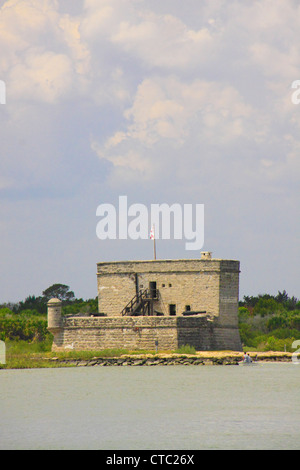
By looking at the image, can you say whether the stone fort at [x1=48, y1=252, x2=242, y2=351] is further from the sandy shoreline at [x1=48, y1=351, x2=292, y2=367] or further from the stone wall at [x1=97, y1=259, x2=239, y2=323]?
the sandy shoreline at [x1=48, y1=351, x2=292, y2=367]

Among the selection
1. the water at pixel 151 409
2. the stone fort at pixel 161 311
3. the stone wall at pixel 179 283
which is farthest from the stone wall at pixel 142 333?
the water at pixel 151 409

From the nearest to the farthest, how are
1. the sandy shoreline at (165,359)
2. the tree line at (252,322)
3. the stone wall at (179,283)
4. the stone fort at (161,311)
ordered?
the sandy shoreline at (165,359) < the stone fort at (161,311) < the stone wall at (179,283) < the tree line at (252,322)

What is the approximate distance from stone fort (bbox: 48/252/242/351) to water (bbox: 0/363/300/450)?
4.84 meters

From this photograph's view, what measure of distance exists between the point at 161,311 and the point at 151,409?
24799 millimetres

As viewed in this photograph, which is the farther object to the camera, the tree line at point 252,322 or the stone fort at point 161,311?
the tree line at point 252,322

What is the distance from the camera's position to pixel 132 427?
2812 centimetres

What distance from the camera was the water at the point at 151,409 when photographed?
84.5ft

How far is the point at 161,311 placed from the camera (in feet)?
187

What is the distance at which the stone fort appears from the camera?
176 feet

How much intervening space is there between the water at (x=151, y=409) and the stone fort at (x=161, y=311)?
484 cm

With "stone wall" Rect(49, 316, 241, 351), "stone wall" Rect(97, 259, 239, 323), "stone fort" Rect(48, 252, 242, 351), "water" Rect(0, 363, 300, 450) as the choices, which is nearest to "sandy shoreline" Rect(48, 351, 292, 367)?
"stone wall" Rect(49, 316, 241, 351)

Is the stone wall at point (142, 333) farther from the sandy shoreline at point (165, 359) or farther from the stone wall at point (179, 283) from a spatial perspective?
the stone wall at point (179, 283)

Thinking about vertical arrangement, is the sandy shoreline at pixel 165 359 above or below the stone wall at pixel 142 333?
below

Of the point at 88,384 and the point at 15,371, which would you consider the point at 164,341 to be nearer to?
the point at 15,371
